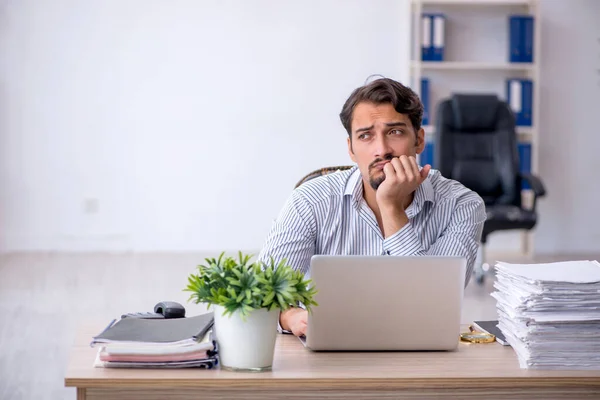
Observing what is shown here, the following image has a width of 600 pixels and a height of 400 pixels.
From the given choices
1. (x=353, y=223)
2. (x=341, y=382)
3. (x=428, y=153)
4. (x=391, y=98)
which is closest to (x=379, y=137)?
(x=391, y=98)

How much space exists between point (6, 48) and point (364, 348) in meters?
5.67

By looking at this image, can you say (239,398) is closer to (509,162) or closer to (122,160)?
(509,162)

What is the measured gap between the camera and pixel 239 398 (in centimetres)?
130

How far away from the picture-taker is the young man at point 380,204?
1.94m

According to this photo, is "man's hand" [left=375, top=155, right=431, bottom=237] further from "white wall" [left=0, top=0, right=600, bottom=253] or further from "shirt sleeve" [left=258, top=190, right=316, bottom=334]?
"white wall" [left=0, top=0, right=600, bottom=253]

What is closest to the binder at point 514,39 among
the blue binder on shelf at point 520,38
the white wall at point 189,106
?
the blue binder on shelf at point 520,38

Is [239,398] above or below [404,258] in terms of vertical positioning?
below

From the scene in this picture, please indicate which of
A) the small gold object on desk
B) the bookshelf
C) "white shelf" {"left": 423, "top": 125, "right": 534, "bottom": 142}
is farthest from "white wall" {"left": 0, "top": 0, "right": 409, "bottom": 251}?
the small gold object on desk

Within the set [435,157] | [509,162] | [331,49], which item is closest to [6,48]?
[331,49]

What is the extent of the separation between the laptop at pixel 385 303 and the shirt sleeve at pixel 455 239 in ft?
1.20

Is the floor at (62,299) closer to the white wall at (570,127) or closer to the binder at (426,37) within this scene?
the white wall at (570,127)

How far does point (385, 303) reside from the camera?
1.47 meters

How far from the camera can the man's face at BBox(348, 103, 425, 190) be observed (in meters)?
1.97

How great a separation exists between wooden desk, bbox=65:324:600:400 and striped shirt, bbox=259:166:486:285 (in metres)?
0.57
